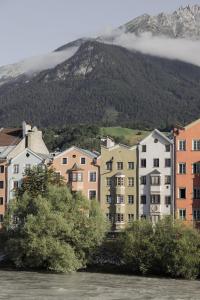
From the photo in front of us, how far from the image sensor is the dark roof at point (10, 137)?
413 ft

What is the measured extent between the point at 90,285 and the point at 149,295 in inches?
344

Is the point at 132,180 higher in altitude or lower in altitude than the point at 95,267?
higher

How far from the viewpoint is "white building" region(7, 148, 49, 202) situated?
115 m

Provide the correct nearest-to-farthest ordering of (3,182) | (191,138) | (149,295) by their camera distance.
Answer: (149,295)
(191,138)
(3,182)

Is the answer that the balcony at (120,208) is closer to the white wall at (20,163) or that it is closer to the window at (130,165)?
the window at (130,165)

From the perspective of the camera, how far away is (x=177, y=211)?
102625 mm

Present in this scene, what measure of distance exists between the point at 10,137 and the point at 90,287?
63.7 m

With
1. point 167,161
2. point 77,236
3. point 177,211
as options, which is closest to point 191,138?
point 167,161

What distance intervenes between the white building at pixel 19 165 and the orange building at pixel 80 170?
6.00 metres

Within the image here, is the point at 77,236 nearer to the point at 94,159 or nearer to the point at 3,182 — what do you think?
the point at 94,159

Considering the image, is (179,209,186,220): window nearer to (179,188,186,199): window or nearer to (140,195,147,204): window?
(179,188,186,199): window

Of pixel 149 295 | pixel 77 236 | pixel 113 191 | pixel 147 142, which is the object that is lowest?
pixel 149 295

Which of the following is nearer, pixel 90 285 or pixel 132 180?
pixel 90 285

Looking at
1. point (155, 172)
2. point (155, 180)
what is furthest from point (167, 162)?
point (155, 180)
